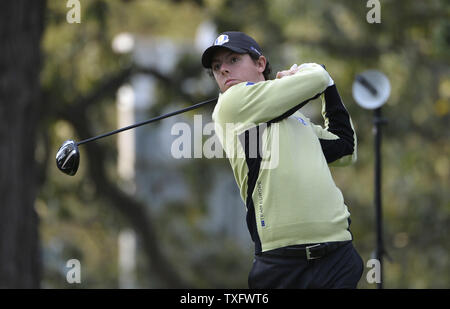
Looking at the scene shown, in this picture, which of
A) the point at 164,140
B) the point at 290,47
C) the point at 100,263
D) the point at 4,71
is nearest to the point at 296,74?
the point at 4,71

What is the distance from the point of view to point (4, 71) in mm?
6660

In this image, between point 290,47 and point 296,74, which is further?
point 290,47

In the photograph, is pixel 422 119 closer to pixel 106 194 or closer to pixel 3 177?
A: pixel 106 194

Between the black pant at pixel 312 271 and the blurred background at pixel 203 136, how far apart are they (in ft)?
16.8

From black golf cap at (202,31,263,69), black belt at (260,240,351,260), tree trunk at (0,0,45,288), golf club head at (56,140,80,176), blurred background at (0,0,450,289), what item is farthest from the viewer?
blurred background at (0,0,450,289)

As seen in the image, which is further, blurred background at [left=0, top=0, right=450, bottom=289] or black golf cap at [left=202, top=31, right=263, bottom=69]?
blurred background at [left=0, top=0, right=450, bottom=289]

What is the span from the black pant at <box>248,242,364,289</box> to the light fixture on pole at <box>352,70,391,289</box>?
3.25 metres

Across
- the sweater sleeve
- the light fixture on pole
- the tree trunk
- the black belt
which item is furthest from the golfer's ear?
the tree trunk

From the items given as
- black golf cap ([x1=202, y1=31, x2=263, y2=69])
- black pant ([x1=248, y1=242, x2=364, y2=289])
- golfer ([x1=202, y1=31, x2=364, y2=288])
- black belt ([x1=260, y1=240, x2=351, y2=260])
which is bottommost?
black pant ([x1=248, y1=242, x2=364, y2=289])

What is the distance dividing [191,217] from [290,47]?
11.8 feet

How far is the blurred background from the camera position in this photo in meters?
10.0

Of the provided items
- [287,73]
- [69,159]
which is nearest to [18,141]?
[69,159]

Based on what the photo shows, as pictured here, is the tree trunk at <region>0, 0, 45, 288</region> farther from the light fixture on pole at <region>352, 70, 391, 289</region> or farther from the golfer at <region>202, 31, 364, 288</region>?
the golfer at <region>202, 31, 364, 288</region>

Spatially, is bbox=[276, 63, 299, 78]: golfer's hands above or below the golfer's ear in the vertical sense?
below
